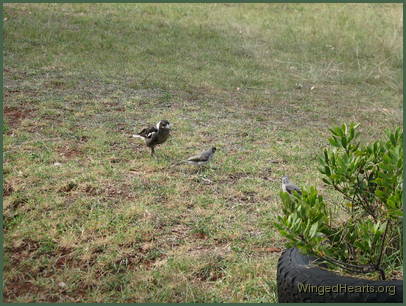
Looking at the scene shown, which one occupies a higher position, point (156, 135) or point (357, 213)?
point (357, 213)

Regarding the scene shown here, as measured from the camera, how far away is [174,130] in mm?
8438

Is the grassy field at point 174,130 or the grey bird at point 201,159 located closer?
the grassy field at point 174,130

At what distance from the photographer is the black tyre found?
10.5 ft

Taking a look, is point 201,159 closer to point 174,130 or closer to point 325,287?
point 174,130

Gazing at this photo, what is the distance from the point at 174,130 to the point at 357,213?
15.8 feet

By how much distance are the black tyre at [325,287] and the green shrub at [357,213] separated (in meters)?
0.13

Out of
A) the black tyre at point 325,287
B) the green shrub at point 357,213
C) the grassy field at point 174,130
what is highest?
the green shrub at point 357,213

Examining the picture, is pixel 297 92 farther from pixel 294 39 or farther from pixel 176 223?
pixel 176 223

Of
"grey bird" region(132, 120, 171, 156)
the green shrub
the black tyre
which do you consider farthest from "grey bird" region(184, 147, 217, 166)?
the black tyre

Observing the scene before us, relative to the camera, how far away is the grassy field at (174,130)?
14.8 ft

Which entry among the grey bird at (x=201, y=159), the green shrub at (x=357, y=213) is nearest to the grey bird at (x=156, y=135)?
the grey bird at (x=201, y=159)

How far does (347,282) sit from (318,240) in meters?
0.30

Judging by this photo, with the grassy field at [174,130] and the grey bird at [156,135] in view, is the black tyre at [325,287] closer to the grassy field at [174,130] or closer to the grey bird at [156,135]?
the grassy field at [174,130]

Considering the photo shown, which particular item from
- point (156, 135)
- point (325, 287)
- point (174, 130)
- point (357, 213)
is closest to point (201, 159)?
point (156, 135)
